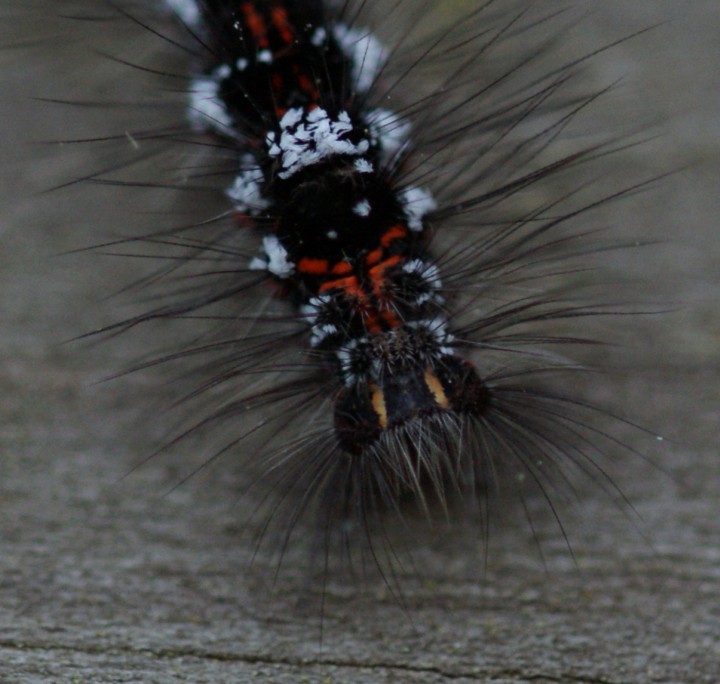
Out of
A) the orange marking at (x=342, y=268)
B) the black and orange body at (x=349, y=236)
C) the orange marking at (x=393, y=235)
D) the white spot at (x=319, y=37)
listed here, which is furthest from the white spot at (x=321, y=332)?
the white spot at (x=319, y=37)

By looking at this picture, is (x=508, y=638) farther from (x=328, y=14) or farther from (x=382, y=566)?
(x=328, y=14)

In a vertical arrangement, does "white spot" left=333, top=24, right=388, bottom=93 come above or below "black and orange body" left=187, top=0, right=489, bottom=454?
above

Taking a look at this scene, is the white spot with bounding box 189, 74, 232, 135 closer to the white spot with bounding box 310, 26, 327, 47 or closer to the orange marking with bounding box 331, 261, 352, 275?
the white spot with bounding box 310, 26, 327, 47

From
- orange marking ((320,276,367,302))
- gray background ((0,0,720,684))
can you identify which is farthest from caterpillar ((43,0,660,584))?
gray background ((0,0,720,684))

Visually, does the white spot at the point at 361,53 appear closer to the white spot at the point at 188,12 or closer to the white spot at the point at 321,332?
the white spot at the point at 188,12

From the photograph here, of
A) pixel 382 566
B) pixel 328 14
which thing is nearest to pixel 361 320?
pixel 382 566

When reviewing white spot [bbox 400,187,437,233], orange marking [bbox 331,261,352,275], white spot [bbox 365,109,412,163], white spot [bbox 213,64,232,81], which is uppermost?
white spot [bbox 213,64,232,81]
